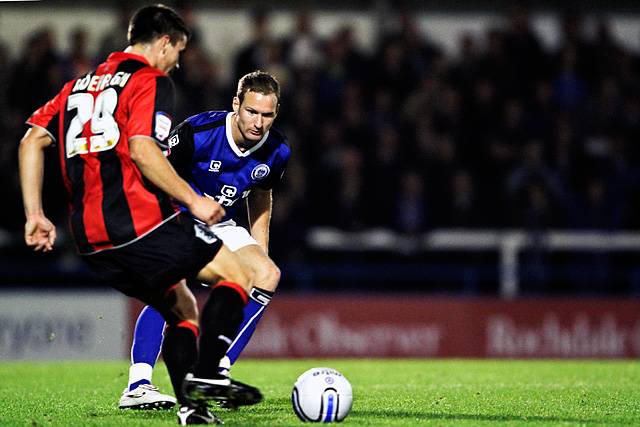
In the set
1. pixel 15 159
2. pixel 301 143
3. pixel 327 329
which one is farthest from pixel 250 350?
pixel 15 159

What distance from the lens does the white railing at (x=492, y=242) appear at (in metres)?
13.2

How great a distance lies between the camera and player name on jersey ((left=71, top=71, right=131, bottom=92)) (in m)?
5.50

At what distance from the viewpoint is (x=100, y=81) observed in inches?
219

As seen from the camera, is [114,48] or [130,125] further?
[114,48]

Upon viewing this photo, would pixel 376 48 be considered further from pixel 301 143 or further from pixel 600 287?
pixel 600 287

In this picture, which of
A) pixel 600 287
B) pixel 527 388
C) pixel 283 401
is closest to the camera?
pixel 283 401

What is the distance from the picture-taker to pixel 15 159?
1279cm

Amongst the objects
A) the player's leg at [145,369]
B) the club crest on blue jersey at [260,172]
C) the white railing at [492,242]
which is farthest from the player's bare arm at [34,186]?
the white railing at [492,242]

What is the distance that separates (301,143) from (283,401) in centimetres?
631

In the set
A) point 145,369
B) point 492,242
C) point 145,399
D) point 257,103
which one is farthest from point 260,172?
point 492,242

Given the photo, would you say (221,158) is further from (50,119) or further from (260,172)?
(50,119)

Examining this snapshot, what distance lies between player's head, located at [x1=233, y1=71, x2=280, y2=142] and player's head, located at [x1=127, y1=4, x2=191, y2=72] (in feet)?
3.21

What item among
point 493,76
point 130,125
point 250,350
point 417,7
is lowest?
point 250,350

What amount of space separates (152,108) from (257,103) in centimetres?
126
